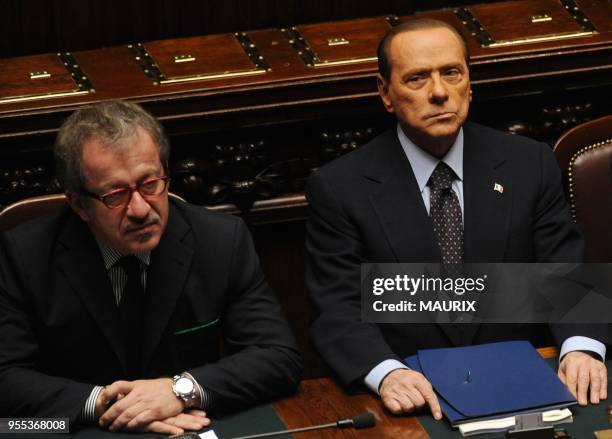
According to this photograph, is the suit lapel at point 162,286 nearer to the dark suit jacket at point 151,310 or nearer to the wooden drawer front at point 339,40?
the dark suit jacket at point 151,310

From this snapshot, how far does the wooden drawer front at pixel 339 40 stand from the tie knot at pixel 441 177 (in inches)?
39.7

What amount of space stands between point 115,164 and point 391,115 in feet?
5.37

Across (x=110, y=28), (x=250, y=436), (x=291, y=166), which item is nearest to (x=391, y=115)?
(x=291, y=166)

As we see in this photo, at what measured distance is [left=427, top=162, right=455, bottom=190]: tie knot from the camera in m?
3.64

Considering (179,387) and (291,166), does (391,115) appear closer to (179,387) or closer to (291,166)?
(291,166)

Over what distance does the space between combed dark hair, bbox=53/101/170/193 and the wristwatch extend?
522 mm

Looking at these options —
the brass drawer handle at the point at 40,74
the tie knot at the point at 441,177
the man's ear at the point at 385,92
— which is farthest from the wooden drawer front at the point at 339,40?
the tie knot at the point at 441,177

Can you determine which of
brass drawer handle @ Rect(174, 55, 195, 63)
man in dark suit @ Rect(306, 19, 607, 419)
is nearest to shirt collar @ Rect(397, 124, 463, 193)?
man in dark suit @ Rect(306, 19, 607, 419)

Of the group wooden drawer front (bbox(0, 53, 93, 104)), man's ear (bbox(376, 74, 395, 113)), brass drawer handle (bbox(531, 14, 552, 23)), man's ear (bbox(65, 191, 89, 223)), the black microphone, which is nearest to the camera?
the black microphone

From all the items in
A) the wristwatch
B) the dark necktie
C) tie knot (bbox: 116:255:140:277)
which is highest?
tie knot (bbox: 116:255:140:277)

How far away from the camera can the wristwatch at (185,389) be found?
307cm

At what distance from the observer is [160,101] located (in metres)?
4.34

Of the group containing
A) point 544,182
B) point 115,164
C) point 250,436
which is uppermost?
point 115,164

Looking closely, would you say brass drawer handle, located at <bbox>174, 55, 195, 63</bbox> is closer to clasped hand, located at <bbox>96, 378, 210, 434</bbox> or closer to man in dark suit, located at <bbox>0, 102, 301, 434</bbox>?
man in dark suit, located at <bbox>0, 102, 301, 434</bbox>
